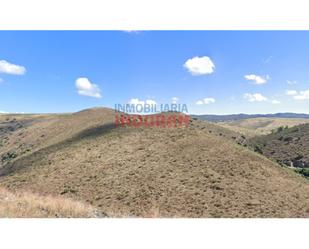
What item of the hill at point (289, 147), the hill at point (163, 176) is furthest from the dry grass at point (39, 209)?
the hill at point (289, 147)

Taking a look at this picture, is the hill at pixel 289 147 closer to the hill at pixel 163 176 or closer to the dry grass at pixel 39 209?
the hill at pixel 163 176

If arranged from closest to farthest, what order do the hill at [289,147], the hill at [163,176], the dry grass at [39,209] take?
1. the dry grass at [39,209]
2. the hill at [163,176]
3. the hill at [289,147]

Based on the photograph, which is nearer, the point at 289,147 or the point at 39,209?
the point at 39,209

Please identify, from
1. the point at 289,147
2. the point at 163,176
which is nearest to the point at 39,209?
the point at 163,176

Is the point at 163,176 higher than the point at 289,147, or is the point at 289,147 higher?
the point at 289,147

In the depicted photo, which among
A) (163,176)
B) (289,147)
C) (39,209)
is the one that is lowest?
(39,209)

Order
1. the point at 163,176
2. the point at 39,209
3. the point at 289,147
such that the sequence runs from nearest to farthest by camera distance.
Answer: the point at 39,209, the point at 163,176, the point at 289,147

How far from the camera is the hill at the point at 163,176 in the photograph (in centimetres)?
1380

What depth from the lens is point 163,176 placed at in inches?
683

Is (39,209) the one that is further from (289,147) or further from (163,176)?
(289,147)

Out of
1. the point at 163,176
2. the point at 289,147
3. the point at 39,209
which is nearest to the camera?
the point at 39,209

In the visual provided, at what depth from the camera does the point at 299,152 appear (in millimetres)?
33719
